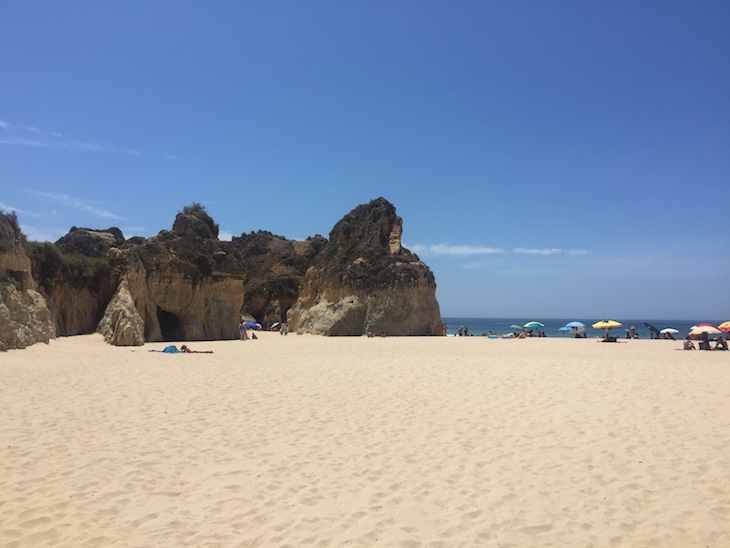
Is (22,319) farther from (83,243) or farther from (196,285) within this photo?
(83,243)

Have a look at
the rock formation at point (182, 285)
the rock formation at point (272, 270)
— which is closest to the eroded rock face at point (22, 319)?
the rock formation at point (182, 285)

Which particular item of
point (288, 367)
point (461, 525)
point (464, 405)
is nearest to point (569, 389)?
point (464, 405)

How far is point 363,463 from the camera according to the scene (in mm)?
5613

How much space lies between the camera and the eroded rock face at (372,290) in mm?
36406

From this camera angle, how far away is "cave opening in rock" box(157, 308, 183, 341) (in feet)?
88.1

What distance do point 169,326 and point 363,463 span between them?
997 inches

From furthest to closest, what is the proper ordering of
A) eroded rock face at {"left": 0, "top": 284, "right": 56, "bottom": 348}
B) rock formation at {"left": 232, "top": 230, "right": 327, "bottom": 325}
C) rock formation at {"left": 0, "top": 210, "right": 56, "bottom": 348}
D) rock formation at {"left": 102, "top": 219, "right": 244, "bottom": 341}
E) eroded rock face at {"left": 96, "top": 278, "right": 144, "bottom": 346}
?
rock formation at {"left": 232, "top": 230, "right": 327, "bottom": 325} → rock formation at {"left": 102, "top": 219, "right": 244, "bottom": 341} → eroded rock face at {"left": 96, "top": 278, "right": 144, "bottom": 346} → rock formation at {"left": 0, "top": 210, "right": 56, "bottom": 348} → eroded rock face at {"left": 0, "top": 284, "right": 56, "bottom": 348}

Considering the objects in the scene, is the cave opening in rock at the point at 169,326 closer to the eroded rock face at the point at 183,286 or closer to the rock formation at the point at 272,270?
the eroded rock face at the point at 183,286

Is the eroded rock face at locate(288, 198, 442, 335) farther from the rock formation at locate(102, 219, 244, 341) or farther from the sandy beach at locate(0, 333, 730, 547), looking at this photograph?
the sandy beach at locate(0, 333, 730, 547)

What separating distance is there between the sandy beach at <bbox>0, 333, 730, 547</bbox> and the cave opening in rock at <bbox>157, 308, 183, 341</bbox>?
54.5ft

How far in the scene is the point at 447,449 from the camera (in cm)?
611

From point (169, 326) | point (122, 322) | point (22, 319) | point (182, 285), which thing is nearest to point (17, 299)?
point (22, 319)

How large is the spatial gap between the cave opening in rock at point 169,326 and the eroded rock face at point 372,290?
12017mm

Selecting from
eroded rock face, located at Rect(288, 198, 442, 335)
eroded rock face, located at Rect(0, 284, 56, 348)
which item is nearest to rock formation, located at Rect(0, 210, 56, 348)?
eroded rock face, located at Rect(0, 284, 56, 348)
